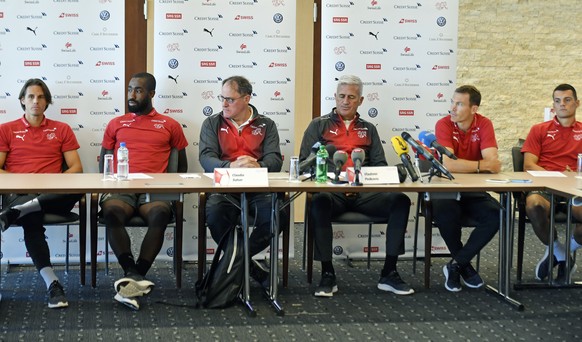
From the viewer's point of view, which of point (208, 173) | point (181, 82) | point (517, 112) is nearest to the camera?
point (208, 173)

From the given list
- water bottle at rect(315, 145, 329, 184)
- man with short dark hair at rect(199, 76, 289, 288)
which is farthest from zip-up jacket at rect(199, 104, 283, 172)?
water bottle at rect(315, 145, 329, 184)

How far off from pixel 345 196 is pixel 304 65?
2.29m

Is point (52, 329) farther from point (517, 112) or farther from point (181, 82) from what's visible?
point (517, 112)

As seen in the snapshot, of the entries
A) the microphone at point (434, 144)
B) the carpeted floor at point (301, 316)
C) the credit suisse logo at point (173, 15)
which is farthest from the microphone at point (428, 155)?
the credit suisse logo at point (173, 15)

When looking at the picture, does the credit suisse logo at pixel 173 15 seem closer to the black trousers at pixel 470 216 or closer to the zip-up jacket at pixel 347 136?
the zip-up jacket at pixel 347 136

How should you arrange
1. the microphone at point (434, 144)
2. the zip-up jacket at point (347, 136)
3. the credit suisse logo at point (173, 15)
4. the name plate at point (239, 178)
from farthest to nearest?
1. the credit suisse logo at point (173, 15)
2. the zip-up jacket at point (347, 136)
3. the microphone at point (434, 144)
4. the name plate at point (239, 178)

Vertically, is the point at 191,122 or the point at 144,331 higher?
the point at 191,122

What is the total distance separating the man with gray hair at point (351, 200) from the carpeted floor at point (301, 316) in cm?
13

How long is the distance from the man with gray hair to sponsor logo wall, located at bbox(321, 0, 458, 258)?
0.29 metres

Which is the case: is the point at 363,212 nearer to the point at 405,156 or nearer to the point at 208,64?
the point at 405,156

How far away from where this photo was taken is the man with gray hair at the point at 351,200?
13.9 ft

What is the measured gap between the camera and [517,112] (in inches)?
281

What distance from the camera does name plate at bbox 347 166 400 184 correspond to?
390 cm

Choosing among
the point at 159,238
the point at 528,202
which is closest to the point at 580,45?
the point at 528,202
